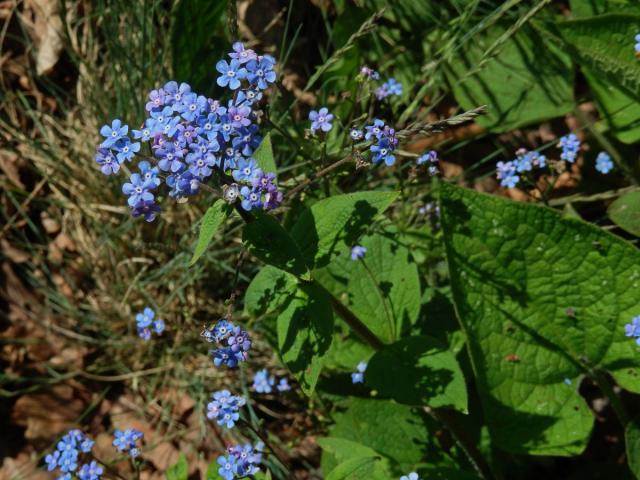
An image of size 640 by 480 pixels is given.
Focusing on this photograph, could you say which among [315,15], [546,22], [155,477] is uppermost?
[315,15]

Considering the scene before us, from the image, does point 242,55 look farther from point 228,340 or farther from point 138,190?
point 228,340

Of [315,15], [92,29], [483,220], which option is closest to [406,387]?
[483,220]

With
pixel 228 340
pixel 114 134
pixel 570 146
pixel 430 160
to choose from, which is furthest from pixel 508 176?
pixel 114 134

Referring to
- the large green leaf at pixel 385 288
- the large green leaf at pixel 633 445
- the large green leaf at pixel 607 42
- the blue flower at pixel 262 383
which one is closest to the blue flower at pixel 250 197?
the large green leaf at pixel 385 288

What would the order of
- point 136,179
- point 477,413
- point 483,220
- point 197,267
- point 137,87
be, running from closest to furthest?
point 136,179, point 483,220, point 477,413, point 197,267, point 137,87

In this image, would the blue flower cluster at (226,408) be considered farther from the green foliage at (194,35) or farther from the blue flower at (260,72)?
the green foliage at (194,35)

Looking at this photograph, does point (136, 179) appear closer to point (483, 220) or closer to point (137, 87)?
point (483, 220)
